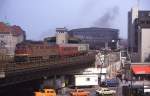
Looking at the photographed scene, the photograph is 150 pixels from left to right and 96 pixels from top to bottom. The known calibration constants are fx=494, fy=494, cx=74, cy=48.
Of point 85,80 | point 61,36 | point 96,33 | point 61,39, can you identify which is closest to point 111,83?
point 85,80

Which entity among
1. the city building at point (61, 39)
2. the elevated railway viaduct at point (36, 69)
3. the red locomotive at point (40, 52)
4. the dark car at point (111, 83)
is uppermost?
the city building at point (61, 39)

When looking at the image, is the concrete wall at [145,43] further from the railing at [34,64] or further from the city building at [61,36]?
the city building at [61,36]

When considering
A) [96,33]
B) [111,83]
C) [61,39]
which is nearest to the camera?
[111,83]

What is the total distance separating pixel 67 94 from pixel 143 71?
19434mm

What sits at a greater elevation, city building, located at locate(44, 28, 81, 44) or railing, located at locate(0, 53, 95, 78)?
city building, located at locate(44, 28, 81, 44)

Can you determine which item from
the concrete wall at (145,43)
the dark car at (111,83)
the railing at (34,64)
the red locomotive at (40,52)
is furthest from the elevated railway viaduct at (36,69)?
the concrete wall at (145,43)

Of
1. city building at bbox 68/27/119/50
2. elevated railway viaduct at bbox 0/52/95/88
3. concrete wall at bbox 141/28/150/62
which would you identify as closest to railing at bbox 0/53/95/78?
elevated railway viaduct at bbox 0/52/95/88

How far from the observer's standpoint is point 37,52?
5641 centimetres

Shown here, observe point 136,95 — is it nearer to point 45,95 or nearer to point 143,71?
point 45,95

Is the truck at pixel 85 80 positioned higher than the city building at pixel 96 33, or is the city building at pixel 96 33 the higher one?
the city building at pixel 96 33

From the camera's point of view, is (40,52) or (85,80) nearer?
(40,52)

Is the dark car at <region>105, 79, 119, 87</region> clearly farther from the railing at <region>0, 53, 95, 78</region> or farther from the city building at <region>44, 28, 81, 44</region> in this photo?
the city building at <region>44, 28, 81, 44</region>

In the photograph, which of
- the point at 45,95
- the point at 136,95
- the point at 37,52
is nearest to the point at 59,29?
the point at 37,52

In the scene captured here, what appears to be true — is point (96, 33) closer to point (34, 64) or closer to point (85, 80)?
point (85, 80)
